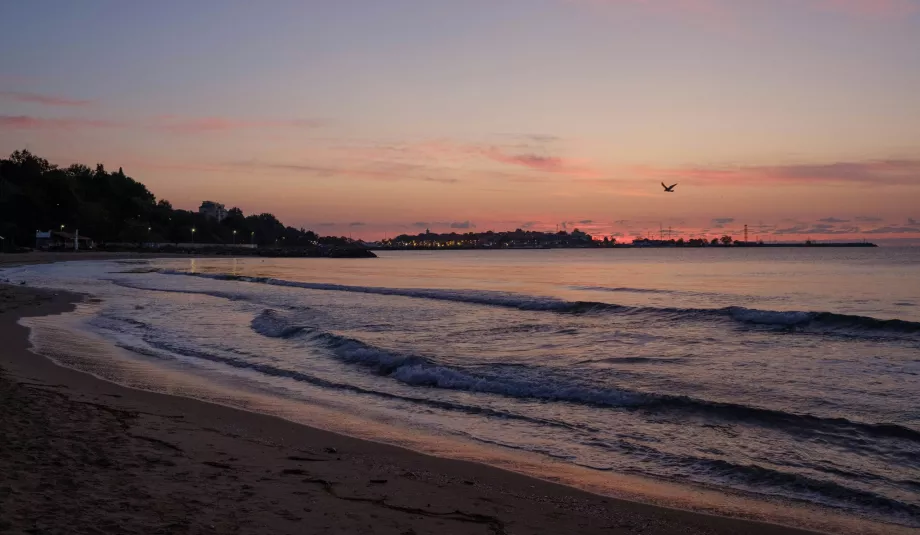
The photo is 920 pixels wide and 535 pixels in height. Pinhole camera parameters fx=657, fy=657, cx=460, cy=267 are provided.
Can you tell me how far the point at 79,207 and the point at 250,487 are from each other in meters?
139

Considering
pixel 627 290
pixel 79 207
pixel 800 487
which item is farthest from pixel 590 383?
pixel 79 207

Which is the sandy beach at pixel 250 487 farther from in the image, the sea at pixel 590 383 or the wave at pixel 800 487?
the wave at pixel 800 487

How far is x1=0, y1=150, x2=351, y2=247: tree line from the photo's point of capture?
111125 millimetres

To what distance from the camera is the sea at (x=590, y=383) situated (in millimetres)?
7395

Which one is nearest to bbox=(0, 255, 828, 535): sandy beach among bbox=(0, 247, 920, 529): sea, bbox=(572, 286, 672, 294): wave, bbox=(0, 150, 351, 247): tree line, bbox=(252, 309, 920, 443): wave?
bbox=(0, 247, 920, 529): sea

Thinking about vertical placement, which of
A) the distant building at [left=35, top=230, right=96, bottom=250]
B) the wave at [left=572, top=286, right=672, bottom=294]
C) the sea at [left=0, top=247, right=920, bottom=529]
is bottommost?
the sea at [left=0, top=247, right=920, bottom=529]

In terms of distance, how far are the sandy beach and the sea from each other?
912 millimetres

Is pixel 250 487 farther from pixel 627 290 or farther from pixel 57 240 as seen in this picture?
pixel 57 240

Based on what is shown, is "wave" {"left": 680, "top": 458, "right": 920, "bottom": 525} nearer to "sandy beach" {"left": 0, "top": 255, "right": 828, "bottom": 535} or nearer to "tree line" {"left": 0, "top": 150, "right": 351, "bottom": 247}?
"sandy beach" {"left": 0, "top": 255, "right": 828, "bottom": 535}

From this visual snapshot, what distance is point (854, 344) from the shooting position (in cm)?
1659

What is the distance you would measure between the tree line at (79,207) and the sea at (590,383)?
318ft

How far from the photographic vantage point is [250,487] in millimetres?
5715

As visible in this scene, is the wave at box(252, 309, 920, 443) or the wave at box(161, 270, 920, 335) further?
the wave at box(161, 270, 920, 335)

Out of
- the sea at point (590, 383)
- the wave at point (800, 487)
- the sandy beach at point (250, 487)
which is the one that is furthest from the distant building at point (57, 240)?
the wave at point (800, 487)
